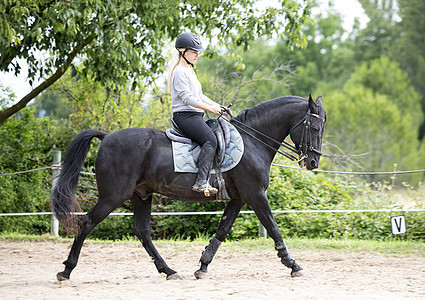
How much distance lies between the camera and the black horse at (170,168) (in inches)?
221

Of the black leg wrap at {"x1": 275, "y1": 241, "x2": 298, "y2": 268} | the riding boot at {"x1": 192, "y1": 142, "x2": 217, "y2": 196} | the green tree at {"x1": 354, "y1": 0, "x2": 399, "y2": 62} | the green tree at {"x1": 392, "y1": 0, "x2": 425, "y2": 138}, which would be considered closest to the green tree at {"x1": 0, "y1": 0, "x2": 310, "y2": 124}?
the riding boot at {"x1": 192, "y1": 142, "x2": 217, "y2": 196}

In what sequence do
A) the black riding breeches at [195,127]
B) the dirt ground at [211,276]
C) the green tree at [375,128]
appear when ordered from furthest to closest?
the green tree at [375,128]
the black riding breeches at [195,127]
the dirt ground at [211,276]

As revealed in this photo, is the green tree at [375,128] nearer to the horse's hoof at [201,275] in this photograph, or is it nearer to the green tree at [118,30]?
the green tree at [118,30]

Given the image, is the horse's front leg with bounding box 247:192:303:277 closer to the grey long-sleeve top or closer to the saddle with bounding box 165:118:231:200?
the saddle with bounding box 165:118:231:200

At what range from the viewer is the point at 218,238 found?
5973 millimetres

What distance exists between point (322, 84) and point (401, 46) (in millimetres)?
6905

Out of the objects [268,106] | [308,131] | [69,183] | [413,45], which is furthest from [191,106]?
[413,45]

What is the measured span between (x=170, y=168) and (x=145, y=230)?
91 centimetres

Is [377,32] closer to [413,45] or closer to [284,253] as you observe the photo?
[413,45]

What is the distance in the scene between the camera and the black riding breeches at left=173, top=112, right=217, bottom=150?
5562 mm

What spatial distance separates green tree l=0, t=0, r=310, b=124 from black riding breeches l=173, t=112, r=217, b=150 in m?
2.89

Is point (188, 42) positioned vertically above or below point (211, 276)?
above

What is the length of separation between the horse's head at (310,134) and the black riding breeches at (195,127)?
99cm

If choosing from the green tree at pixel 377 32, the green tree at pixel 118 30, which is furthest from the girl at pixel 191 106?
the green tree at pixel 377 32
